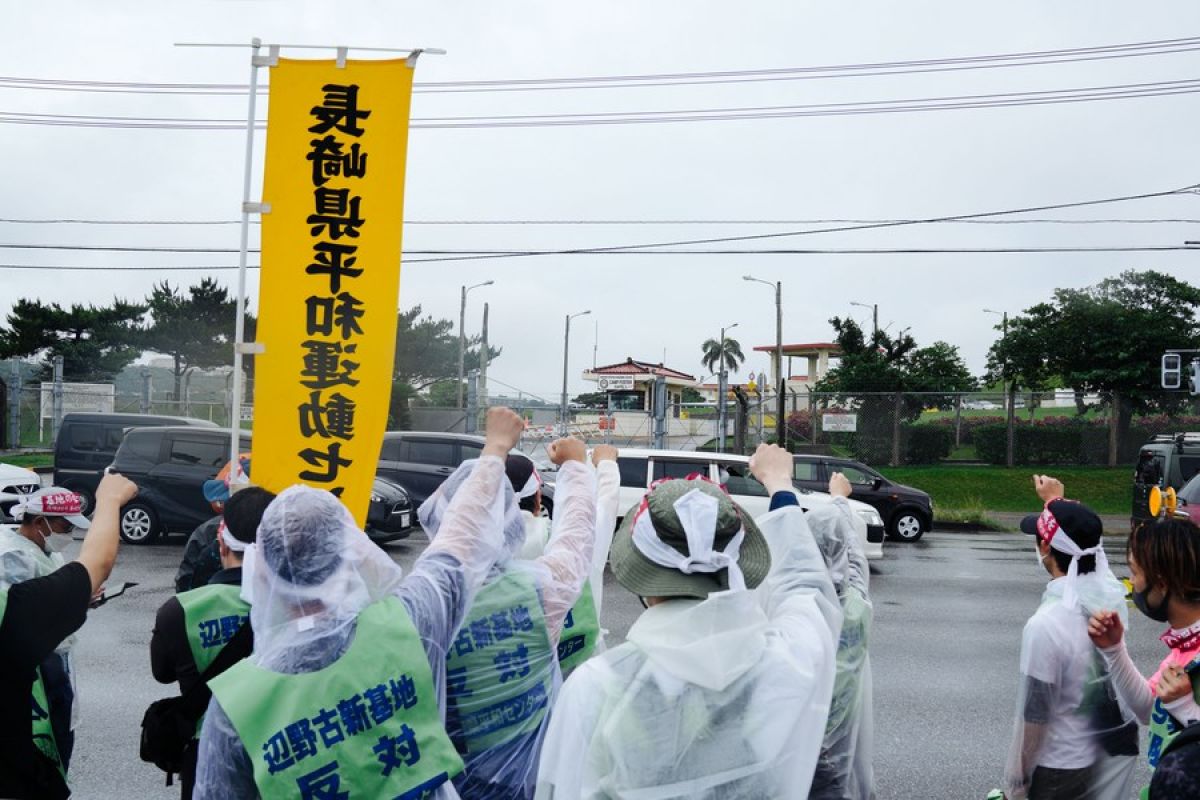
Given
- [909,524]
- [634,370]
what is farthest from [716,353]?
[909,524]

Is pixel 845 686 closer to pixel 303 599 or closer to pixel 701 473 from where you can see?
pixel 303 599

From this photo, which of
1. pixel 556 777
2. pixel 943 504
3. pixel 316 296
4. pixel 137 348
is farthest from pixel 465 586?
pixel 137 348

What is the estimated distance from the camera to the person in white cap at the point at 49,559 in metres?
3.31

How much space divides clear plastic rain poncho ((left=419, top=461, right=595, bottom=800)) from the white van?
34.6ft

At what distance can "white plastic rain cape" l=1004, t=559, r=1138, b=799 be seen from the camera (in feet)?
10.4

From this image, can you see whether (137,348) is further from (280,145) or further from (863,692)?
(863,692)

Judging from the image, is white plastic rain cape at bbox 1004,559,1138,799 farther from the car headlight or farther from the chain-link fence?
the chain-link fence

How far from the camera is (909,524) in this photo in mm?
17000

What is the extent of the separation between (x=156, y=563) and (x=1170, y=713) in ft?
40.3

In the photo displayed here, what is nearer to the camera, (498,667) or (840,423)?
(498,667)

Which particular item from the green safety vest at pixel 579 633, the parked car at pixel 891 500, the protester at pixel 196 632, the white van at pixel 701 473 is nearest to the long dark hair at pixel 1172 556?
the green safety vest at pixel 579 633

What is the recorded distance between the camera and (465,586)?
2.41 meters

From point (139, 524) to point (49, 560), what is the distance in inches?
445

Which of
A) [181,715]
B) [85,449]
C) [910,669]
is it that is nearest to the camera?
[181,715]
